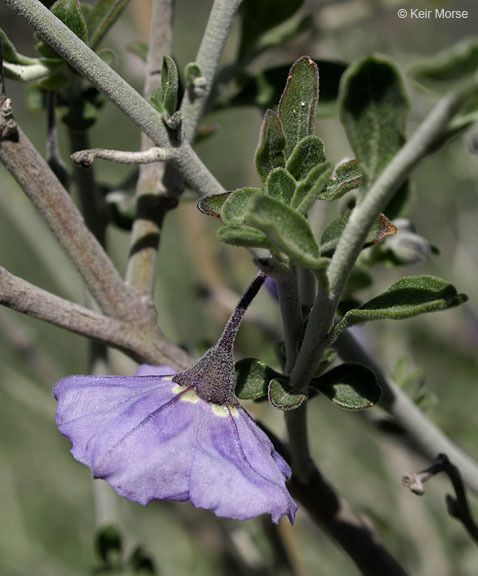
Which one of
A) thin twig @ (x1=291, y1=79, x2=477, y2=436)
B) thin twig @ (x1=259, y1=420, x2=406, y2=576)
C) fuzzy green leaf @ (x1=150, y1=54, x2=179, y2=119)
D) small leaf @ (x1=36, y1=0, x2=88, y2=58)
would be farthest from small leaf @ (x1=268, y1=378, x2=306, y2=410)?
small leaf @ (x1=36, y1=0, x2=88, y2=58)

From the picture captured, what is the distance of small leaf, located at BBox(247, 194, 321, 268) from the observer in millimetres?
417

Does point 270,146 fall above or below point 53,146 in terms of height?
above

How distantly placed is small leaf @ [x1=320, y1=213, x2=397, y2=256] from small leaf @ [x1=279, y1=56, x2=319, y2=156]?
0.24 ft

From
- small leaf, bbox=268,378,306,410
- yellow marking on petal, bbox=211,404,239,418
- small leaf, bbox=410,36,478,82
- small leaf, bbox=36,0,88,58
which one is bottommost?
yellow marking on petal, bbox=211,404,239,418

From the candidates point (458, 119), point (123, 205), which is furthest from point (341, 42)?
point (458, 119)

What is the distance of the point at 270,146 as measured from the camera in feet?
1.71

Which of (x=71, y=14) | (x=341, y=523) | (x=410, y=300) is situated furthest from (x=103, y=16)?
(x=341, y=523)

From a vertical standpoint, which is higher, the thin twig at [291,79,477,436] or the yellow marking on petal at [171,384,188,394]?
the thin twig at [291,79,477,436]

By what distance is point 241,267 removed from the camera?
1937 millimetres

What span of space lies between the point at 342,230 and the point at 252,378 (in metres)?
0.15

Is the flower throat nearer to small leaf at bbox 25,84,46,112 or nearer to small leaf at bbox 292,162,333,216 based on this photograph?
small leaf at bbox 292,162,333,216

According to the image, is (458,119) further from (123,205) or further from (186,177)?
(123,205)

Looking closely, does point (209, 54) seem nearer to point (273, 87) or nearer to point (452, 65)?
point (273, 87)

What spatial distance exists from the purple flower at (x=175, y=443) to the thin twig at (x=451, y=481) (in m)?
0.16
